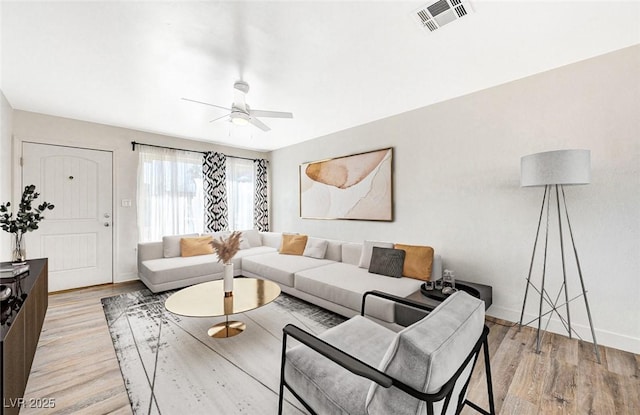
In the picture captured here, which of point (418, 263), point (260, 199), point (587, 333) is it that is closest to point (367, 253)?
point (418, 263)

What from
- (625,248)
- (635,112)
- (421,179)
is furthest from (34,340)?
(635,112)

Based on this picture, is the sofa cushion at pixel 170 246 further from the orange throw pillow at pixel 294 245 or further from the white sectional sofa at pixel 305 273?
the orange throw pillow at pixel 294 245

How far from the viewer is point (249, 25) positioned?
183cm

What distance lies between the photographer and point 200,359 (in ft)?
6.66

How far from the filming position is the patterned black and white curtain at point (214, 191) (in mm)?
4961

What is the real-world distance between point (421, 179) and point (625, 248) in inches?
73.5

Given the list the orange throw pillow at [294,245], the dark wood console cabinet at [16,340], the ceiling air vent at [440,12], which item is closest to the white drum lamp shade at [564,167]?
the ceiling air vent at [440,12]

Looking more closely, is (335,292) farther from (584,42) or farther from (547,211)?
(584,42)

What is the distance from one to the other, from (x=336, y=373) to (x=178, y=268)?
3129 mm

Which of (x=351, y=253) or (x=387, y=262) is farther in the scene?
(x=351, y=253)

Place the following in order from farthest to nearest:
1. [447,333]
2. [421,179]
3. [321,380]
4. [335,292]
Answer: [421,179] → [335,292] → [321,380] → [447,333]

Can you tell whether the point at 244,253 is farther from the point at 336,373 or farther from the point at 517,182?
the point at 517,182

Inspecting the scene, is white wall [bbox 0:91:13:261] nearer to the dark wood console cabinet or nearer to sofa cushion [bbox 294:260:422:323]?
the dark wood console cabinet

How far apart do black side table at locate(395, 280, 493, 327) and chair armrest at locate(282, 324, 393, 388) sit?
1101 millimetres
